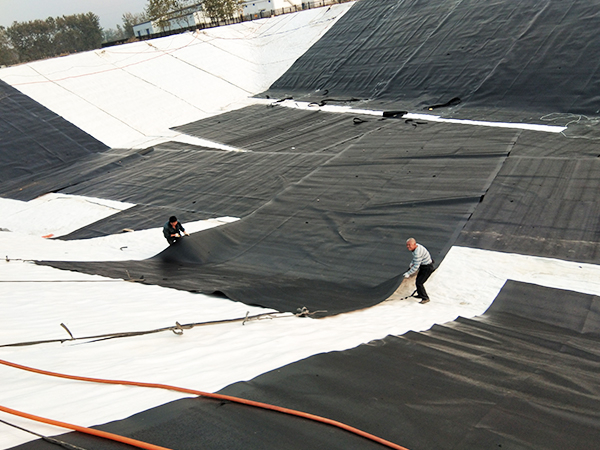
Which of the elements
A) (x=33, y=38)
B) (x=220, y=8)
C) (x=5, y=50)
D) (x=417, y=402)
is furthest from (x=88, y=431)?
(x=33, y=38)

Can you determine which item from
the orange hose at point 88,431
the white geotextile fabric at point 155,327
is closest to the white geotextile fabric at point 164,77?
the white geotextile fabric at point 155,327

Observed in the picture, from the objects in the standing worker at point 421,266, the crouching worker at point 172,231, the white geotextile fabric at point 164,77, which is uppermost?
the white geotextile fabric at point 164,77

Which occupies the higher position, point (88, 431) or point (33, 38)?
point (33, 38)

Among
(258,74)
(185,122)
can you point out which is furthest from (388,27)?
(185,122)

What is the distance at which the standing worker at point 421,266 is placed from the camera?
20.1 feet

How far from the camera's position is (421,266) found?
6195 millimetres

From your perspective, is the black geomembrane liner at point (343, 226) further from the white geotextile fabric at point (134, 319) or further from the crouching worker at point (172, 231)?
the white geotextile fabric at point (134, 319)

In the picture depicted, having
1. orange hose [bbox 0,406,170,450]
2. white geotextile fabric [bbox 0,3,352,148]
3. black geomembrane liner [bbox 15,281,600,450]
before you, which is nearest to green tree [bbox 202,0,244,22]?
white geotextile fabric [bbox 0,3,352,148]

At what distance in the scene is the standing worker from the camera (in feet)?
20.1

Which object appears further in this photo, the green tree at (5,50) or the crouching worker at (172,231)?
the green tree at (5,50)

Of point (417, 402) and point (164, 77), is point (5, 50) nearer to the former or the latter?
point (164, 77)

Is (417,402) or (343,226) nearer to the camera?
(417,402)

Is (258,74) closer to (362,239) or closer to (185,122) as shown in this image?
(185,122)

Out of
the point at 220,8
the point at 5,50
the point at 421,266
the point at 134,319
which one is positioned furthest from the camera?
the point at 5,50
